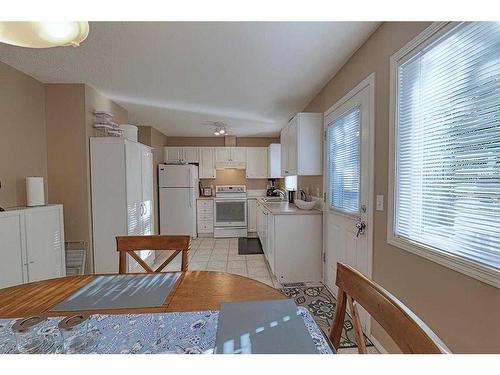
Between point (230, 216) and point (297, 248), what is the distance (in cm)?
256

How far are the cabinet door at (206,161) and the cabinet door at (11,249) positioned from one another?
3.77 m

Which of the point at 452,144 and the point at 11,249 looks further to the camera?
the point at 11,249

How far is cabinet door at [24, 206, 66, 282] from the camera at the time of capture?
2127 mm

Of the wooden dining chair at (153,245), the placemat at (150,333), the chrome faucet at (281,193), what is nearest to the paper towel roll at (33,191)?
the wooden dining chair at (153,245)

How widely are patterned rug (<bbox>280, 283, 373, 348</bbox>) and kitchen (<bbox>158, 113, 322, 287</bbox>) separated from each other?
0.60ft

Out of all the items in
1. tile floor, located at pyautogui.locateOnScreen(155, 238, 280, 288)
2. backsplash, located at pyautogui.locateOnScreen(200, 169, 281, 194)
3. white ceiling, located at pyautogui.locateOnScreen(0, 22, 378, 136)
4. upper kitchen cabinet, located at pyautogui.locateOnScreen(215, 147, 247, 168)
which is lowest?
tile floor, located at pyautogui.locateOnScreen(155, 238, 280, 288)

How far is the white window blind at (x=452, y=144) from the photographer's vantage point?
3.21ft

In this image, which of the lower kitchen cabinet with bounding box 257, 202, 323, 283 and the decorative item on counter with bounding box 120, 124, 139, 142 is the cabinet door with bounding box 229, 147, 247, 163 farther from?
the lower kitchen cabinet with bounding box 257, 202, 323, 283

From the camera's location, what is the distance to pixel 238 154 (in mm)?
5691

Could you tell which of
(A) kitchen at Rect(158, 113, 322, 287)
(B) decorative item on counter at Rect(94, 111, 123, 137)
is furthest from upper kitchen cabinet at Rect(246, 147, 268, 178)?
(B) decorative item on counter at Rect(94, 111, 123, 137)

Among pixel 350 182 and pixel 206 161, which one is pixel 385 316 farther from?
pixel 206 161

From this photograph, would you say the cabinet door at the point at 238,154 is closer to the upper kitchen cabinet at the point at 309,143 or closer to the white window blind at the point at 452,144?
the upper kitchen cabinet at the point at 309,143

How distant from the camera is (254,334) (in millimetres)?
781

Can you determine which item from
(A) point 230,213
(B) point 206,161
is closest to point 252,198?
(A) point 230,213
